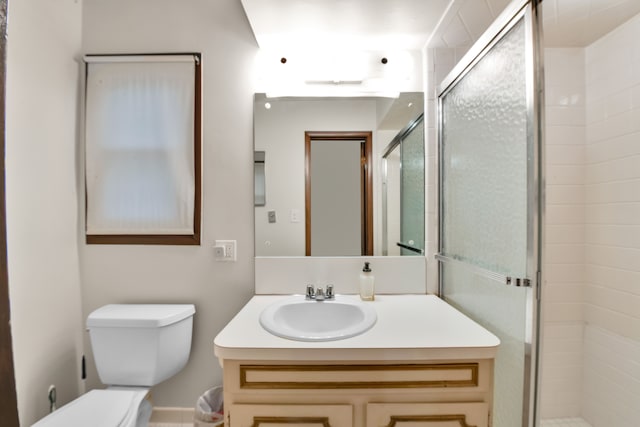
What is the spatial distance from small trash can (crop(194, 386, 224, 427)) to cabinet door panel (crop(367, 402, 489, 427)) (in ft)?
2.73

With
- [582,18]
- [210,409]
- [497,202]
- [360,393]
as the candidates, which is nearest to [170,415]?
[210,409]

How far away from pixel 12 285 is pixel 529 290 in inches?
77.4

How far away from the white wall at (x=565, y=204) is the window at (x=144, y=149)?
1.96m

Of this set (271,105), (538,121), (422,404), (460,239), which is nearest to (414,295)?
(460,239)

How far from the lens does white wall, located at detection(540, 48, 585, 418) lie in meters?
1.62

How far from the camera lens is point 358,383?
937mm

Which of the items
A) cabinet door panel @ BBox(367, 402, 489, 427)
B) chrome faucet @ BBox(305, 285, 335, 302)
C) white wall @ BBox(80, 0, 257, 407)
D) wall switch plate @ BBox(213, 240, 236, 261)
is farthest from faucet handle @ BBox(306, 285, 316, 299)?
cabinet door panel @ BBox(367, 402, 489, 427)

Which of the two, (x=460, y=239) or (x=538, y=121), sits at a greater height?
(x=538, y=121)

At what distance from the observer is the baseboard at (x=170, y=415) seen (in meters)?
1.53

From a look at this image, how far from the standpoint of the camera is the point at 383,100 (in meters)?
1.51

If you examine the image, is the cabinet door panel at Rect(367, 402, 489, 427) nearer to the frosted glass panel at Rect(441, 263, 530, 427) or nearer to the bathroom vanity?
the bathroom vanity

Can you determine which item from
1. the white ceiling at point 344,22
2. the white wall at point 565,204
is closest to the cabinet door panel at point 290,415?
the white wall at point 565,204

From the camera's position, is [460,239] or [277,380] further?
[460,239]

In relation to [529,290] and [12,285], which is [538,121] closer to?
[529,290]
